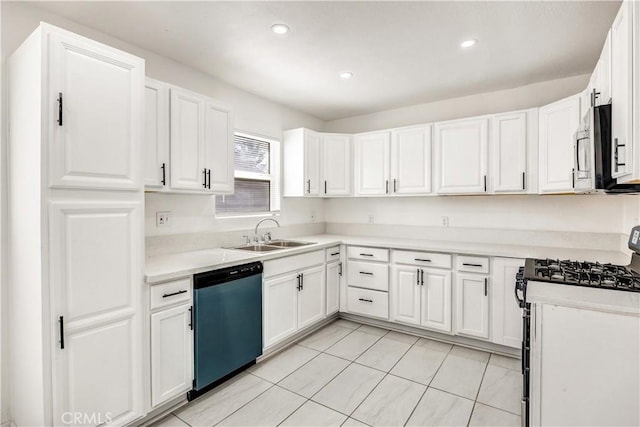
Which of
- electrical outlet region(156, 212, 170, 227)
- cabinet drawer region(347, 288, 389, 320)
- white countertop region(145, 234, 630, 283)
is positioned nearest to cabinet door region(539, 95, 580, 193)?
white countertop region(145, 234, 630, 283)

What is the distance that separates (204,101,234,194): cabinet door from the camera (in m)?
2.64

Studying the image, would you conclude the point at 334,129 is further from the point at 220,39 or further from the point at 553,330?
the point at 553,330

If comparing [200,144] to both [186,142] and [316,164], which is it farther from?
[316,164]

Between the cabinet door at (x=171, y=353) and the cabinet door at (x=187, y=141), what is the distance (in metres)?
0.96

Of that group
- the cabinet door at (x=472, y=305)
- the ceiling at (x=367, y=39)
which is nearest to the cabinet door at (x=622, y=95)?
the ceiling at (x=367, y=39)

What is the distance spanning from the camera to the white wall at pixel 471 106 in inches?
123

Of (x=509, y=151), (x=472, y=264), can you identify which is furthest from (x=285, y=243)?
(x=509, y=151)

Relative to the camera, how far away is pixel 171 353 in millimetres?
2037

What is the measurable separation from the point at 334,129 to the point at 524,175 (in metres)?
2.59

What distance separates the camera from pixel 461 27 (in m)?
Answer: 2.19

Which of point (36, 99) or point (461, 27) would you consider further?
point (461, 27)

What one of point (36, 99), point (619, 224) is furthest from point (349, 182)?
point (36, 99)

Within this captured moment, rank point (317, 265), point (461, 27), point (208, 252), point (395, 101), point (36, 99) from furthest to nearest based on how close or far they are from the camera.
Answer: point (395, 101), point (317, 265), point (208, 252), point (461, 27), point (36, 99)

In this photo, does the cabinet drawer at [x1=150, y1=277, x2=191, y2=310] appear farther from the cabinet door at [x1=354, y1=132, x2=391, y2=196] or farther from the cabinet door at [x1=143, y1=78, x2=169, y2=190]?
the cabinet door at [x1=354, y1=132, x2=391, y2=196]
